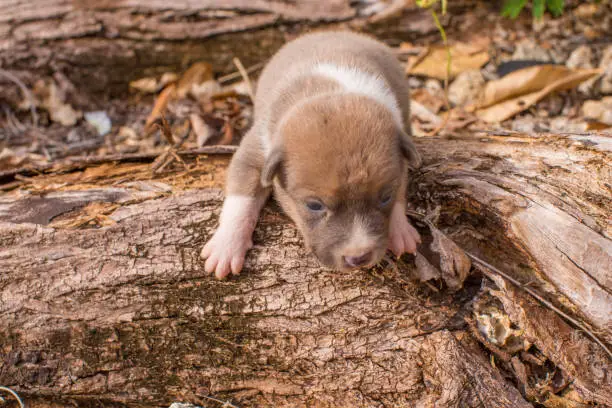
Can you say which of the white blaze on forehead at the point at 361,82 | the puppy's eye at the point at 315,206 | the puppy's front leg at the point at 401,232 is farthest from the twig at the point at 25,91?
the puppy's front leg at the point at 401,232

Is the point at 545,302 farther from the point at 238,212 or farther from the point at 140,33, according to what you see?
the point at 140,33

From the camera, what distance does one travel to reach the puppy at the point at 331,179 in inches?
133

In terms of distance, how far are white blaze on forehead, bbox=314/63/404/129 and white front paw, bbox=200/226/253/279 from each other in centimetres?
136

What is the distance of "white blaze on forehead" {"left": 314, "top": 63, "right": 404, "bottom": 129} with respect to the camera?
13.8ft

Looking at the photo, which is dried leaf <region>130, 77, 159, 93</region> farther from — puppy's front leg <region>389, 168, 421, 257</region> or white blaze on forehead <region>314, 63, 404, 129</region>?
puppy's front leg <region>389, 168, 421, 257</region>

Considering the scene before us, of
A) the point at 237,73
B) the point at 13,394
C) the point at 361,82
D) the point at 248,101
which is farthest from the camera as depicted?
the point at 237,73

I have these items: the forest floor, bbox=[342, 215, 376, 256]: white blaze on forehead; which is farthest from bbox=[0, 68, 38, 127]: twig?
bbox=[342, 215, 376, 256]: white blaze on forehead

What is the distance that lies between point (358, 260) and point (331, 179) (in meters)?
0.50

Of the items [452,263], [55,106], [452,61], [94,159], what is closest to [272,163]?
[452,263]

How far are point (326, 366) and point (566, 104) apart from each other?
4502 mm

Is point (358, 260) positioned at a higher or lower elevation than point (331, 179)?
lower

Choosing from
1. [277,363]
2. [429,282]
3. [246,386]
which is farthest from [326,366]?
[429,282]

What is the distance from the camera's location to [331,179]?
336 cm

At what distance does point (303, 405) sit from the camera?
3.59 metres
